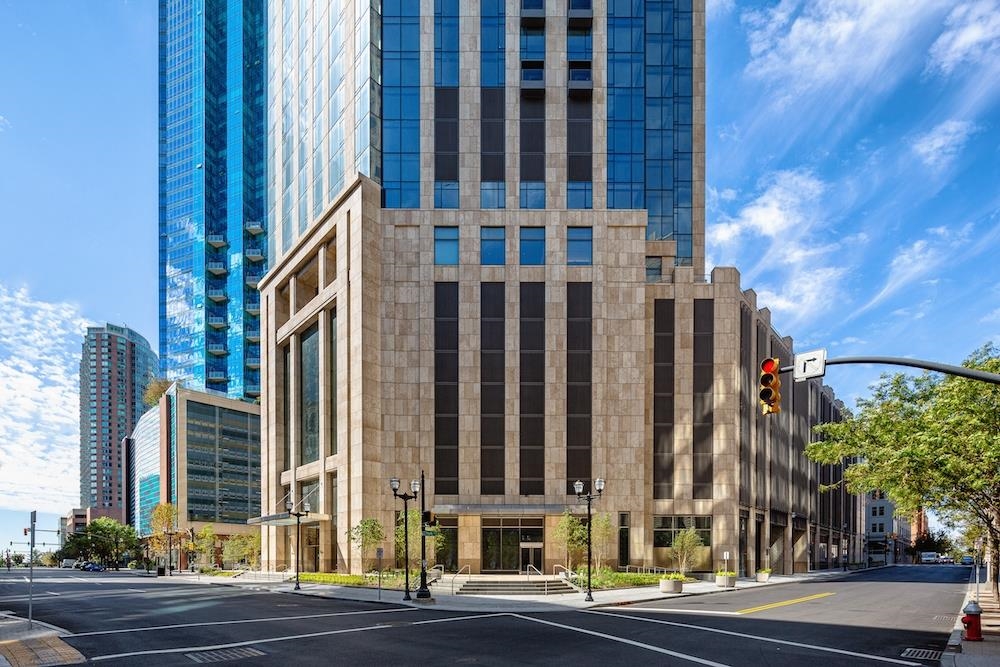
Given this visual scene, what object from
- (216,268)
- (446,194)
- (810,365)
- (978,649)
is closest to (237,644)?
(810,365)

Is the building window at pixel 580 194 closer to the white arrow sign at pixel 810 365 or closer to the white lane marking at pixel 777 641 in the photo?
the white lane marking at pixel 777 641

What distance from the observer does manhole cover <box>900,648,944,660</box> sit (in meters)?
19.0

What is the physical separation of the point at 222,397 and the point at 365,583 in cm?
8671

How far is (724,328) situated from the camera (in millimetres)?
57750

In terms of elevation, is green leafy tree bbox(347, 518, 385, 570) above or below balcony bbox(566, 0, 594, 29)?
below

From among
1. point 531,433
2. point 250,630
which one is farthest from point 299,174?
point 250,630

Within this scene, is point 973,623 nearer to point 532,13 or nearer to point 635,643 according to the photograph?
point 635,643

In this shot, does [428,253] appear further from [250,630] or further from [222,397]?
[222,397]

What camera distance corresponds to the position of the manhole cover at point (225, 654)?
18330 mm

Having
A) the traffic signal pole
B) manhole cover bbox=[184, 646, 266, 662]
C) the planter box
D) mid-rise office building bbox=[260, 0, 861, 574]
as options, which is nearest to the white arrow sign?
the traffic signal pole

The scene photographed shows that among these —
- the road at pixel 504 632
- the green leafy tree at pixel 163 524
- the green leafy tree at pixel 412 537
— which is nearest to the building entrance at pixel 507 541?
the green leafy tree at pixel 412 537

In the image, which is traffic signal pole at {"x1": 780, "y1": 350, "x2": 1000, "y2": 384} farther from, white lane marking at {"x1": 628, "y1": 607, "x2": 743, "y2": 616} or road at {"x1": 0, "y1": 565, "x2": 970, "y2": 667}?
white lane marking at {"x1": 628, "y1": 607, "x2": 743, "y2": 616}

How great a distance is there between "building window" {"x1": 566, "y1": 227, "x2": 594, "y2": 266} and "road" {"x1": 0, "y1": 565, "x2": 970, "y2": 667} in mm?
26923

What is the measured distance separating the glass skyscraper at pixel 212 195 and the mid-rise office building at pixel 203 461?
901 cm
